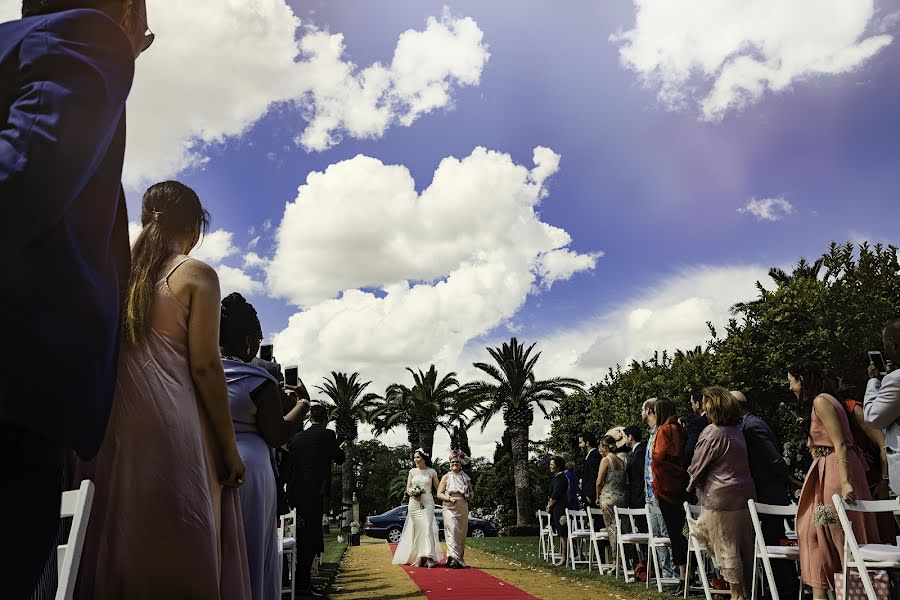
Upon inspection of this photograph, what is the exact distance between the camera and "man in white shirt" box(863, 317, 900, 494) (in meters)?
Result: 4.91

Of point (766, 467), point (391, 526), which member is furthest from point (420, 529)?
point (391, 526)

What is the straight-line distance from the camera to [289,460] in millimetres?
9195

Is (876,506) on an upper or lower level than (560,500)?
lower

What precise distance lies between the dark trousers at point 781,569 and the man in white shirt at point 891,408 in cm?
239

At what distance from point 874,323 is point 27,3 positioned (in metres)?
22.0

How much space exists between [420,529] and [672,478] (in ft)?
23.9

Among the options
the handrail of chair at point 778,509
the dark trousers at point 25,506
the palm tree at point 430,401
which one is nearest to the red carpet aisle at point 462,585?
the handrail of chair at point 778,509

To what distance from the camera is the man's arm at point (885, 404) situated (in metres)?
4.89

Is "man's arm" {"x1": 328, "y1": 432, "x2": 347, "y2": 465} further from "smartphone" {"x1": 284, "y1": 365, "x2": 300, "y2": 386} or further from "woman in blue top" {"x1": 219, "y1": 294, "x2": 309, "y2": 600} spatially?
"woman in blue top" {"x1": 219, "y1": 294, "x2": 309, "y2": 600}

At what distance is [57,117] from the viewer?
4.22 feet

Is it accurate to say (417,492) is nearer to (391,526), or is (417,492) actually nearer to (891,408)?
(891,408)

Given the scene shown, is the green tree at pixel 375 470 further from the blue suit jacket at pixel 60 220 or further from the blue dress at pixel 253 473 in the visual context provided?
the blue suit jacket at pixel 60 220

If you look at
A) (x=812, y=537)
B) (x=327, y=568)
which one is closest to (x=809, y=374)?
(x=812, y=537)

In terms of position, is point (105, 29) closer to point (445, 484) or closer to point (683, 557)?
point (683, 557)
